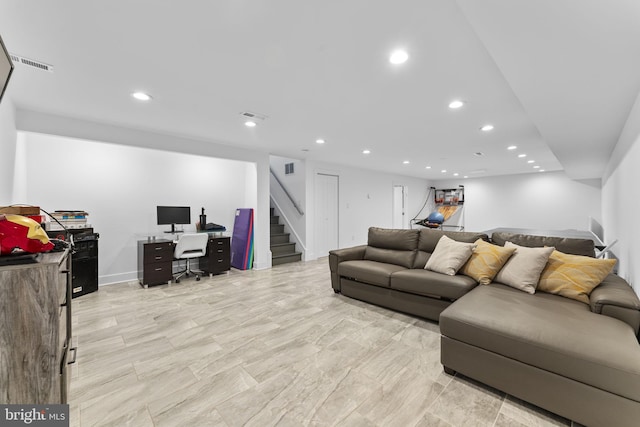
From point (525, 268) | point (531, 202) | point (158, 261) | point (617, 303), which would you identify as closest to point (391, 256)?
point (525, 268)

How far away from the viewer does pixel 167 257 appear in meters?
4.33

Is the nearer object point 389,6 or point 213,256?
point 389,6

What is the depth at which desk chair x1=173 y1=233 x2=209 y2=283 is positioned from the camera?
14.2 feet

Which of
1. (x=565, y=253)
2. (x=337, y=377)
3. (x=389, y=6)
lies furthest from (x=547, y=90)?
(x=337, y=377)

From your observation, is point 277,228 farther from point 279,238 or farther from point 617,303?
point 617,303

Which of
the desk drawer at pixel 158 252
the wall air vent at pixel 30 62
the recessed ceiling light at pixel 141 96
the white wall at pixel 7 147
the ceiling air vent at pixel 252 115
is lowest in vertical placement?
the desk drawer at pixel 158 252

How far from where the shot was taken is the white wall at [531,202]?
8281mm

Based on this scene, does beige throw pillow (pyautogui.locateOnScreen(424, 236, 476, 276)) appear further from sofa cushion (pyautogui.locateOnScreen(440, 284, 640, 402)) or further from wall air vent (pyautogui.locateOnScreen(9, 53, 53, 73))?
wall air vent (pyautogui.locateOnScreen(9, 53, 53, 73))

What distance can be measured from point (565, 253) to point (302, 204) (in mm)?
4700

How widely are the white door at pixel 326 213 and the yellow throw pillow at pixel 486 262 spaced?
4085mm

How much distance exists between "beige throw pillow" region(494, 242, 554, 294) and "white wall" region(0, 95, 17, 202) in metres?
5.00

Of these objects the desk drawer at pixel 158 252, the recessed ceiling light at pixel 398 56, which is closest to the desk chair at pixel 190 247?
the desk drawer at pixel 158 252

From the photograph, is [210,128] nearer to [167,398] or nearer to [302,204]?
[302,204]

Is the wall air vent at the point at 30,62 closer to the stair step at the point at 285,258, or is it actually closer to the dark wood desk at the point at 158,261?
the dark wood desk at the point at 158,261
